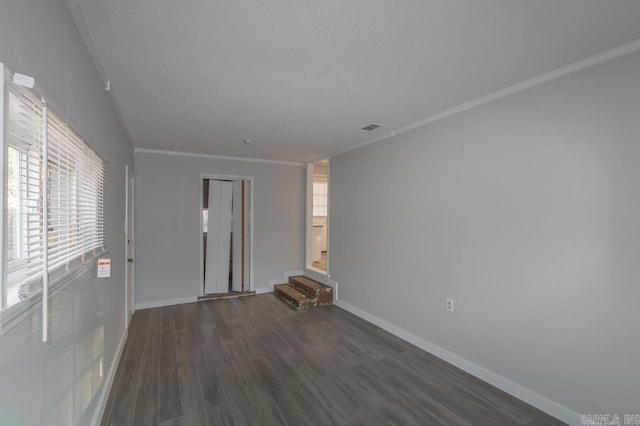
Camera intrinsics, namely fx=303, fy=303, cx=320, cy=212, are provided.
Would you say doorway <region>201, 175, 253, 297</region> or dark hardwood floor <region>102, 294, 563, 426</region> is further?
doorway <region>201, 175, 253, 297</region>

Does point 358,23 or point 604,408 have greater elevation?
point 358,23

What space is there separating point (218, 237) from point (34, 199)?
449 centimetres

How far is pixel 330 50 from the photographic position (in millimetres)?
1932

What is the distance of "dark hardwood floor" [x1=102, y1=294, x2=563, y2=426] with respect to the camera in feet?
7.36

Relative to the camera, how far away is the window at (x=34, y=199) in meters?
0.90

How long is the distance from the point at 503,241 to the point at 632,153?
1.00m

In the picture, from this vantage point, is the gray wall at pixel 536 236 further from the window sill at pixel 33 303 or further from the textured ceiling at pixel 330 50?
the window sill at pixel 33 303

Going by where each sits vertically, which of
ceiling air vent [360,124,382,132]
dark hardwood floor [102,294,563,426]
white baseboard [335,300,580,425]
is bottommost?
dark hardwood floor [102,294,563,426]

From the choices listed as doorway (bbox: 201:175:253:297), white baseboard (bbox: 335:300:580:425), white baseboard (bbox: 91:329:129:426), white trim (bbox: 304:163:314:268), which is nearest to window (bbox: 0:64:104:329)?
white baseboard (bbox: 91:329:129:426)

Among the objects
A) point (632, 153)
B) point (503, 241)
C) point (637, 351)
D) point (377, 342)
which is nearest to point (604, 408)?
point (637, 351)

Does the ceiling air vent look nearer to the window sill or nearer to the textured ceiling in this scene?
the textured ceiling

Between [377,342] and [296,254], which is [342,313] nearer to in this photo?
[377,342]

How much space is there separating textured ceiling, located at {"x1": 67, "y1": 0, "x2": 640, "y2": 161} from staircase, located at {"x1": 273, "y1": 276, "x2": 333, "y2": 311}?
288 cm

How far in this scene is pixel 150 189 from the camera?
476 cm
